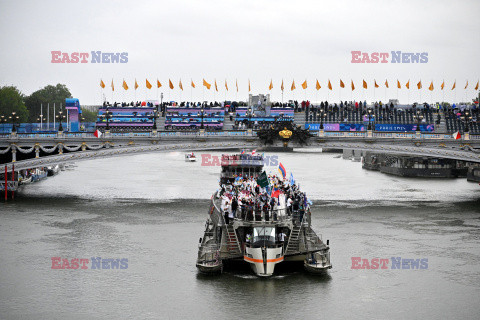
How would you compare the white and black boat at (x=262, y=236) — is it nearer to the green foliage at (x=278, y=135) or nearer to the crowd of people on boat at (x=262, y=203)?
the crowd of people on boat at (x=262, y=203)

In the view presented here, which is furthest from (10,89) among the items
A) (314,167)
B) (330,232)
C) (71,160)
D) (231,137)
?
(330,232)

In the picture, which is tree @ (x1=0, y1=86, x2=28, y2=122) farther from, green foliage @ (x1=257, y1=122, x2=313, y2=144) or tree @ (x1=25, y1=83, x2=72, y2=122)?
green foliage @ (x1=257, y1=122, x2=313, y2=144)

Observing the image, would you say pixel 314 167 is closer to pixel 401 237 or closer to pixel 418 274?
pixel 401 237

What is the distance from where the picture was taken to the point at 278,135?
58.2 m

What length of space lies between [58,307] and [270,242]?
31.1ft

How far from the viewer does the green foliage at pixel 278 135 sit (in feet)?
191

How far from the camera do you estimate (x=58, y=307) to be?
2730 centimetres

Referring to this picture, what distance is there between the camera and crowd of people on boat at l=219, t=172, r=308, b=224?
31.9m

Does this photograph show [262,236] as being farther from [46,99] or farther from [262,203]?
[46,99]

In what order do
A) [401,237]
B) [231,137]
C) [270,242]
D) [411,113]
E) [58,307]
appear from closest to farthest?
1. [58,307]
2. [270,242]
3. [401,237]
4. [231,137]
5. [411,113]

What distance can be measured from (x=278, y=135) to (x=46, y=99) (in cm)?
8880

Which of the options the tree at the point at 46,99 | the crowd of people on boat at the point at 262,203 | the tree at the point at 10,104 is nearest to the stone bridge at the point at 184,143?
the crowd of people on boat at the point at 262,203

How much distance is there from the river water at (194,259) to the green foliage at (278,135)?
18.1ft

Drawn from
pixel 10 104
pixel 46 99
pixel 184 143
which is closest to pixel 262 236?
pixel 184 143
